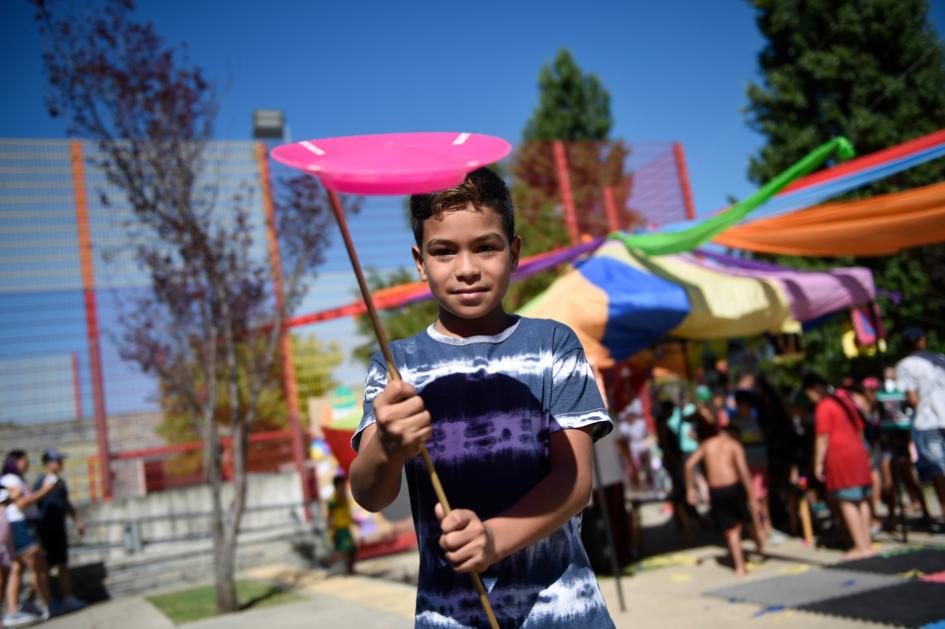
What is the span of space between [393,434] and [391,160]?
48 cm

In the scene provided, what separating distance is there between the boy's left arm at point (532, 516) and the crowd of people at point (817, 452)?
5.86 m

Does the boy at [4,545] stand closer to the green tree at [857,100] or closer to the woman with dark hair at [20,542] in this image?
the woman with dark hair at [20,542]

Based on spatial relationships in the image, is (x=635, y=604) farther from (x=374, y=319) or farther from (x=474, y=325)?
(x=374, y=319)

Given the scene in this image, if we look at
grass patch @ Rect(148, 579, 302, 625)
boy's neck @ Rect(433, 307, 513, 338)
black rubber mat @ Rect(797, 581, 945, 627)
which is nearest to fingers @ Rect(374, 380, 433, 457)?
boy's neck @ Rect(433, 307, 513, 338)

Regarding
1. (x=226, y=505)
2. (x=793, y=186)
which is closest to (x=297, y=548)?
(x=226, y=505)

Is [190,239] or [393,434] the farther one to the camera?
[190,239]

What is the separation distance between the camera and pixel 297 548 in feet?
38.1

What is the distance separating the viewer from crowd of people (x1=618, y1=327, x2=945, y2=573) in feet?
22.4

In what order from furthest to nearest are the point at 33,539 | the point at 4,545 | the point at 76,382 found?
the point at 76,382
the point at 33,539
the point at 4,545

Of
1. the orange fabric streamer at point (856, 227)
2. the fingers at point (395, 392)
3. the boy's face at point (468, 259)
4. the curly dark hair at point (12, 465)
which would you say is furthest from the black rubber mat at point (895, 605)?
the curly dark hair at point (12, 465)

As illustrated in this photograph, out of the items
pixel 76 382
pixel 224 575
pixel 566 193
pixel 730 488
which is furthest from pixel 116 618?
pixel 566 193

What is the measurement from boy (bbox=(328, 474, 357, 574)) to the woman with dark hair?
328cm

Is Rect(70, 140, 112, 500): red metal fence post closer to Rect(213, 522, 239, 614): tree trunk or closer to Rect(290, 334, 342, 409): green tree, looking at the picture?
Rect(290, 334, 342, 409): green tree

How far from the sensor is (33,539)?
8.26 m
